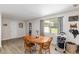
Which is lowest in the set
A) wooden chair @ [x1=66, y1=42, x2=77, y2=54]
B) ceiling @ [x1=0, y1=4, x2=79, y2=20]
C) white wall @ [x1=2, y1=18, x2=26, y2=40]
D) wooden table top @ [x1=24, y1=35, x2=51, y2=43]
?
wooden chair @ [x1=66, y1=42, x2=77, y2=54]

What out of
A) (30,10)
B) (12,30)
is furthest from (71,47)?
(12,30)

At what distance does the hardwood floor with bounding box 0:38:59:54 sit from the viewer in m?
1.80

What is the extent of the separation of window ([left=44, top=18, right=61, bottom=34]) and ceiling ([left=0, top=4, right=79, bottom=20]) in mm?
159

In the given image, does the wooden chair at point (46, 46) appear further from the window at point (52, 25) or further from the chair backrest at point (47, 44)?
the window at point (52, 25)

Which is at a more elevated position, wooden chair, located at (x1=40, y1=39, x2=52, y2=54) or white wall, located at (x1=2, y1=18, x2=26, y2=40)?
white wall, located at (x1=2, y1=18, x2=26, y2=40)

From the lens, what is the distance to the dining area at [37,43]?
188 centimetres

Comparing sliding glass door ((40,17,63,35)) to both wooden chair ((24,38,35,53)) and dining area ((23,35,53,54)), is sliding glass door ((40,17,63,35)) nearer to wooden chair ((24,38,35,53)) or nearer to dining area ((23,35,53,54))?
dining area ((23,35,53,54))

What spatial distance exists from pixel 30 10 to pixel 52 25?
54 centimetres

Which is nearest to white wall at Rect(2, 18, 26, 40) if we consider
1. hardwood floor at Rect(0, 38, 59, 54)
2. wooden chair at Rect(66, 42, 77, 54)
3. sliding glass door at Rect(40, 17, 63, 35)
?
hardwood floor at Rect(0, 38, 59, 54)

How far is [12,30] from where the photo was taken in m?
1.94

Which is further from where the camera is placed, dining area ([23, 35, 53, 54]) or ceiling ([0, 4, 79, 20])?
dining area ([23, 35, 53, 54])

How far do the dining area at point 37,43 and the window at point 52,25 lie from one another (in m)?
0.16

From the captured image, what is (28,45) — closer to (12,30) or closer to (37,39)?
(37,39)
